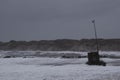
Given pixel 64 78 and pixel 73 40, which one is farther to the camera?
pixel 73 40

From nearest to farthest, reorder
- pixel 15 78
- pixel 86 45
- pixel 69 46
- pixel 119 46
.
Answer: pixel 15 78
pixel 119 46
pixel 86 45
pixel 69 46

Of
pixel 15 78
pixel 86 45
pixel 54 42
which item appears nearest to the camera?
pixel 15 78

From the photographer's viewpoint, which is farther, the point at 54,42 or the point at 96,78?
the point at 54,42

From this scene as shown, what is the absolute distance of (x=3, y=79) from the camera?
20.8 m

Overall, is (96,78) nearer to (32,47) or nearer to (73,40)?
(73,40)

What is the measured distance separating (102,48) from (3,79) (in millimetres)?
139270

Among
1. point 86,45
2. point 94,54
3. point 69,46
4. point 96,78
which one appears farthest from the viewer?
point 69,46

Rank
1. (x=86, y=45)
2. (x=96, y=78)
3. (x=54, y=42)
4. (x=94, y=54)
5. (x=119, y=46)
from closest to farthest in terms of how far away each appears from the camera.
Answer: (x=96, y=78) < (x=94, y=54) < (x=119, y=46) < (x=86, y=45) < (x=54, y=42)

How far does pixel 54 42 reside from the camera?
635 ft

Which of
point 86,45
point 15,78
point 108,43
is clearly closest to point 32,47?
point 86,45

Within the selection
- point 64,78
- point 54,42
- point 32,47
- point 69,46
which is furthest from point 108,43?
point 64,78

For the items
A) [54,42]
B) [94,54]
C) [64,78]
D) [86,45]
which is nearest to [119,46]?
[86,45]

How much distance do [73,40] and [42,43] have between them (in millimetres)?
24505

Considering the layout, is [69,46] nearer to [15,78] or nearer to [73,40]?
[73,40]
